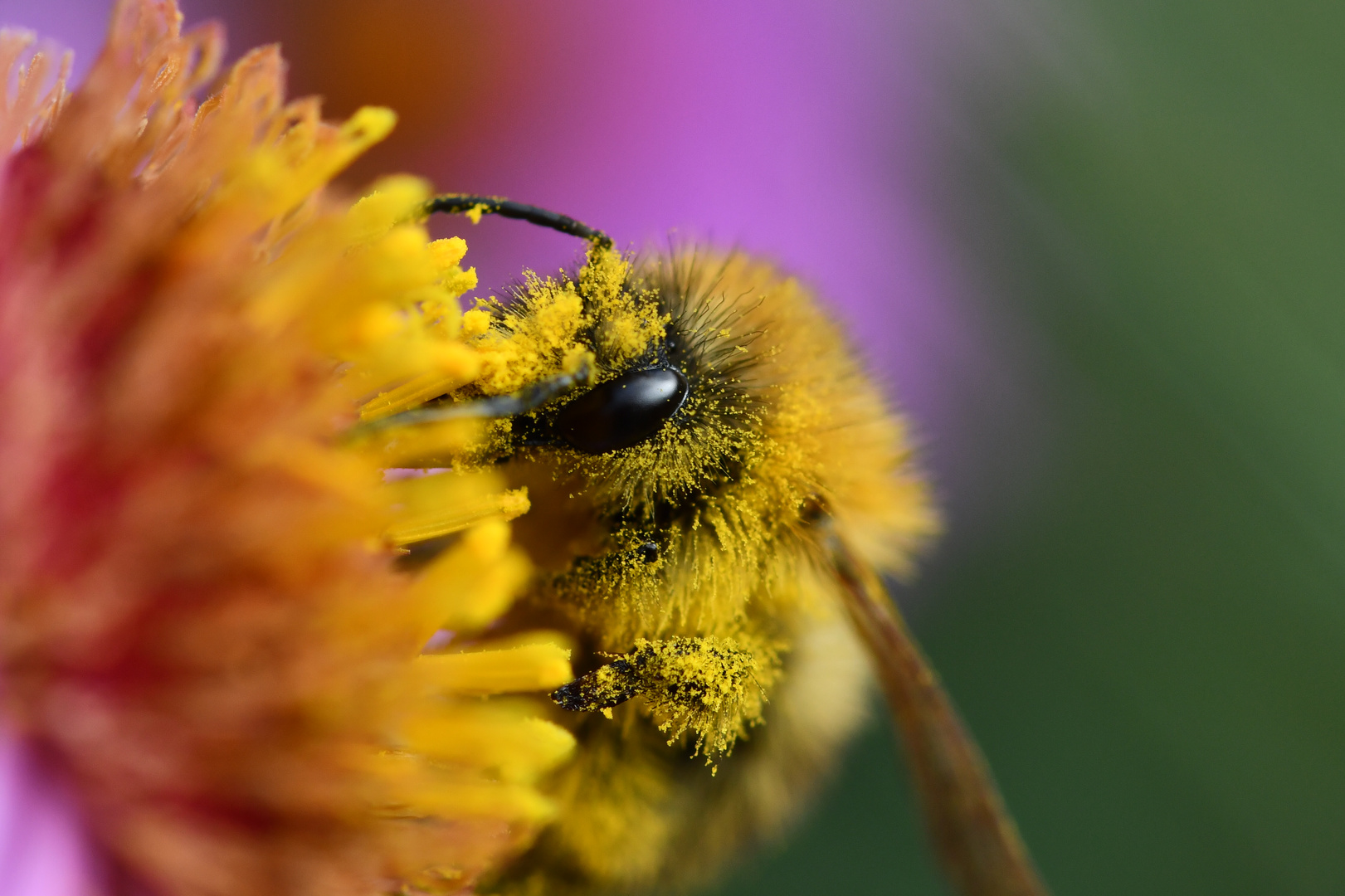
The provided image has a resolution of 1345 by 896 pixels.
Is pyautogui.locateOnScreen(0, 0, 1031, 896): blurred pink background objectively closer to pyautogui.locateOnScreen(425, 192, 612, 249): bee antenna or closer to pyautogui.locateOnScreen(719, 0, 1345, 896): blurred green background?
pyautogui.locateOnScreen(719, 0, 1345, 896): blurred green background

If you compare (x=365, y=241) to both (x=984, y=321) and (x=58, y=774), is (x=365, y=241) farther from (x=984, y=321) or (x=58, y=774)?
(x=984, y=321)

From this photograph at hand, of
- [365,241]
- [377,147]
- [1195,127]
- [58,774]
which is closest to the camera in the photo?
[58,774]

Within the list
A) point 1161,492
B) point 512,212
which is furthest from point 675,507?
point 1161,492

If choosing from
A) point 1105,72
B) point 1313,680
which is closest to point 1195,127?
point 1105,72

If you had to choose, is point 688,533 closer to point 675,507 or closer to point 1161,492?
point 675,507

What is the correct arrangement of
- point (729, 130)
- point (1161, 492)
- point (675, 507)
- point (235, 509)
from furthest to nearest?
1. point (729, 130)
2. point (1161, 492)
3. point (675, 507)
4. point (235, 509)

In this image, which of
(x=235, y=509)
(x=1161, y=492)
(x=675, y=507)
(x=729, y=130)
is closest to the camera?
(x=235, y=509)

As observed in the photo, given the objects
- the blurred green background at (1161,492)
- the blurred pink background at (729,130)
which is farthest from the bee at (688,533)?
the blurred pink background at (729,130)

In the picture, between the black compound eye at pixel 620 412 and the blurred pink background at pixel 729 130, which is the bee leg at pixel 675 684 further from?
the blurred pink background at pixel 729 130
